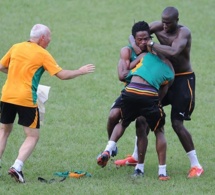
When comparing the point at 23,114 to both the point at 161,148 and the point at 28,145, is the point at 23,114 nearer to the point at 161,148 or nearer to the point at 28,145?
the point at 28,145

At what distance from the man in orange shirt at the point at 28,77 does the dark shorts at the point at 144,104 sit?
2.16 feet

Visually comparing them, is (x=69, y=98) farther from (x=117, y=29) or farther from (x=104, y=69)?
(x=117, y=29)

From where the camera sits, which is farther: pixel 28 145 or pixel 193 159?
pixel 193 159

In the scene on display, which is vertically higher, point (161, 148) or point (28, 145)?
point (28, 145)

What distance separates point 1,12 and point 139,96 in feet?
42.0

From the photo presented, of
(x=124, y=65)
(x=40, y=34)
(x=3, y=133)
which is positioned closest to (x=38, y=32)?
(x=40, y=34)

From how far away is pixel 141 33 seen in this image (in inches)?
400

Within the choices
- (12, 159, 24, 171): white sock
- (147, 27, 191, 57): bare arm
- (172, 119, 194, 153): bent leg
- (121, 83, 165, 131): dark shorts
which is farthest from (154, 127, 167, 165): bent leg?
(12, 159, 24, 171): white sock

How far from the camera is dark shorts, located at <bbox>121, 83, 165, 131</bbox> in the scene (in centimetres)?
1008

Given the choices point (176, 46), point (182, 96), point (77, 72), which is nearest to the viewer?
point (77, 72)

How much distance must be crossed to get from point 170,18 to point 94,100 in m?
5.08

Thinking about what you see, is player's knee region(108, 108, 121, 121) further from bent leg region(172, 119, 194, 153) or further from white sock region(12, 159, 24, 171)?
white sock region(12, 159, 24, 171)

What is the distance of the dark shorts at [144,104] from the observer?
33.1ft

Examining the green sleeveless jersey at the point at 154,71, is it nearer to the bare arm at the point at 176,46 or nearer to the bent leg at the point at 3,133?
the bare arm at the point at 176,46
